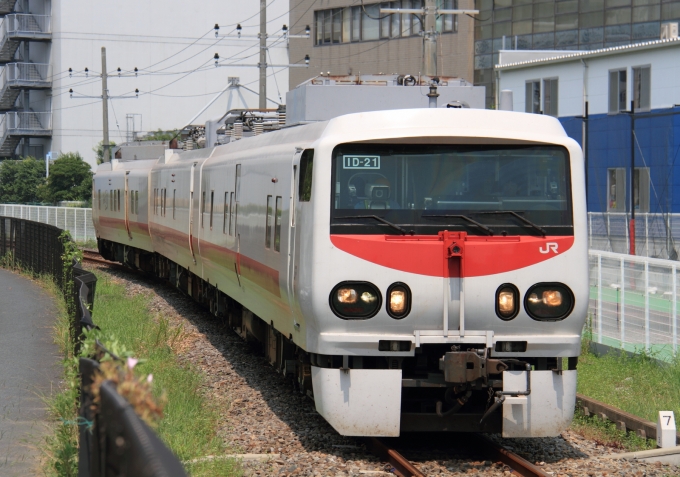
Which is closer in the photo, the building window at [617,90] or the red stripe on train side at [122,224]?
the red stripe on train side at [122,224]

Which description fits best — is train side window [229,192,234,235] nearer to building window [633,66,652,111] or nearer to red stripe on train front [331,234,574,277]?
red stripe on train front [331,234,574,277]

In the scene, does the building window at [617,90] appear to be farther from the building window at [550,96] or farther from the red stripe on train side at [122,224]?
the red stripe on train side at [122,224]

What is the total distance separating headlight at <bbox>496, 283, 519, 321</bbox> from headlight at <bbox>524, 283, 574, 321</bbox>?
85mm

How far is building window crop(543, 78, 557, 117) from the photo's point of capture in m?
35.5

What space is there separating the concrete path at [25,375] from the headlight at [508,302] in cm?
359

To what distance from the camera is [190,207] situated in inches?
723

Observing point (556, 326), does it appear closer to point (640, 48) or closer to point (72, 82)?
point (640, 48)

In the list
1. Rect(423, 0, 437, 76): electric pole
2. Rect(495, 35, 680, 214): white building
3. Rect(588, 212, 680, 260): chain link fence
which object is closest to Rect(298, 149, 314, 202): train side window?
Rect(423, 0, 437, 76): electric pole

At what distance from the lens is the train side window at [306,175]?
901cm

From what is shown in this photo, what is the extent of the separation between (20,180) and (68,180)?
533 cm

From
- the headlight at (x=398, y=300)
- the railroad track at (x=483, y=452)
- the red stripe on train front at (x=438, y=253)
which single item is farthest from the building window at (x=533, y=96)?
the headlight at (x=398, y=300)

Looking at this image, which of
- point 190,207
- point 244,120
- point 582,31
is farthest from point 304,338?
point 582,31

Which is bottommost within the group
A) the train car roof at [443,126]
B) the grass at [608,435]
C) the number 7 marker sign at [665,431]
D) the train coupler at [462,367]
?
the grass at [608,435]

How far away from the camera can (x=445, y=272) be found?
8.54 metres
